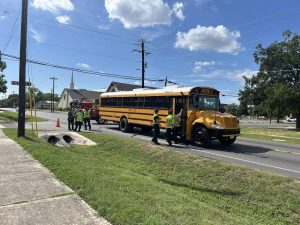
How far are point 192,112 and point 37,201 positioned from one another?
12343mm

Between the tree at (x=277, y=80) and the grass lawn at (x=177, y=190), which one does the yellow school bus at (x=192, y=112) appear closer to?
the grass lawn at (x=177, y=190)

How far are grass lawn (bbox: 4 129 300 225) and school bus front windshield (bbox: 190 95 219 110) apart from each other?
14.8 ft

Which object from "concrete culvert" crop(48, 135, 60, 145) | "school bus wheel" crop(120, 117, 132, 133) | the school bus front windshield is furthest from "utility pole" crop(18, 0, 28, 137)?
"school bus wheel" crop(120, 117, 132, 133)

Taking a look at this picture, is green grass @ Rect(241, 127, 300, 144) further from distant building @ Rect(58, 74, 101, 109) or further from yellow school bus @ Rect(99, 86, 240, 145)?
distant building @ Rect(58, 74, 101, 109)

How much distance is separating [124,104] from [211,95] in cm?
748

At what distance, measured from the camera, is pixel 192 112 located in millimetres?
17750

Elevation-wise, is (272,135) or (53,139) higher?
(53,139)

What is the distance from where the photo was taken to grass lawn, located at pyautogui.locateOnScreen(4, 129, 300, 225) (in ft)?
18.6

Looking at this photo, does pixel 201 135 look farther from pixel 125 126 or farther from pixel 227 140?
pixel 125 126

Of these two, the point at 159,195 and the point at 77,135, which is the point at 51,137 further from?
the point at 159,195

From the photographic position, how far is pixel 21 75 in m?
16.6

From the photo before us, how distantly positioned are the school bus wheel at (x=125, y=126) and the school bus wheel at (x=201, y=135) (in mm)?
7002

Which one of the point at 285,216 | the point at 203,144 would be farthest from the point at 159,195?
the point at 203,144

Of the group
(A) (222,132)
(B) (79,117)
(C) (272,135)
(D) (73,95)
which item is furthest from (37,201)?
(D) (73,95)
